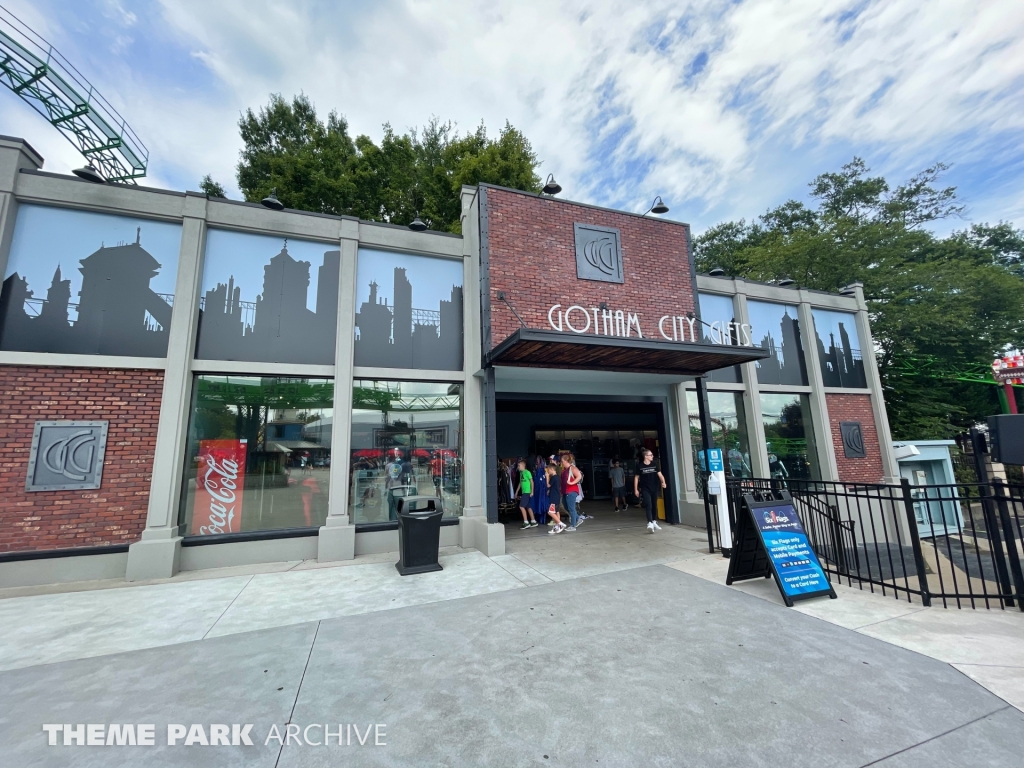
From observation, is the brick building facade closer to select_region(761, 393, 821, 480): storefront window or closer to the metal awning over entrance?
the metal awning over entrance

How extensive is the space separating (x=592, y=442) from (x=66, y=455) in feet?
44.1

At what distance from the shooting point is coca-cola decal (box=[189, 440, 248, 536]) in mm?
7246

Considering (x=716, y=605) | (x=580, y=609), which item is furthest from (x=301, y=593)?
(x=716, y=605)

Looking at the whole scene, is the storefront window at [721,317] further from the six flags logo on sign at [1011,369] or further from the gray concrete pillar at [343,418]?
the six flags logo on sign at [1011,369]

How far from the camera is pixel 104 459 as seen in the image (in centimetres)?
677

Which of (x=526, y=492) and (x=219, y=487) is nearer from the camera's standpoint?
(x=219, y=487)

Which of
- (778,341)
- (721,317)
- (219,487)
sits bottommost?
(219,487)

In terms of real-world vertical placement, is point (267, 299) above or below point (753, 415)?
above

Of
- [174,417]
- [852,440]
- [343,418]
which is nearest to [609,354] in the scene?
[343,418]

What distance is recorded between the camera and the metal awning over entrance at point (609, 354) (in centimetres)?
705

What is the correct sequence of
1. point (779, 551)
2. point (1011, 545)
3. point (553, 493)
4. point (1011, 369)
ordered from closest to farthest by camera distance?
point (1011, 545) < point (779, 551) < point (553, 493) < point (1011, 369)

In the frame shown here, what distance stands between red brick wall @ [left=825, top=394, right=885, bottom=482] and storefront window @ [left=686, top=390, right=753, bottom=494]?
9.86 feet

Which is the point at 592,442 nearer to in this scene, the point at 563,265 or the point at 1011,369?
the point at 563,265

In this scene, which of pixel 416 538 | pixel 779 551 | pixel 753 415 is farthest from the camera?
pixel 753 415
